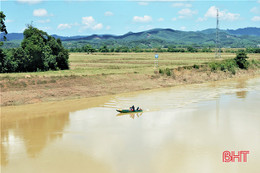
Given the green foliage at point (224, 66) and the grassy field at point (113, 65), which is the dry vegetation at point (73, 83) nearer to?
the grassy field at point (113, 65)

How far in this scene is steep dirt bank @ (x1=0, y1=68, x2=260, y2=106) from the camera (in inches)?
1521

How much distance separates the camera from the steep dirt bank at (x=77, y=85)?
38625 millimetres

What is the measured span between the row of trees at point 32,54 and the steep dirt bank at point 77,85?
929cm

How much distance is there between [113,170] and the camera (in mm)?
17734

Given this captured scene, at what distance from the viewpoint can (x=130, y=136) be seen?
2427 cm

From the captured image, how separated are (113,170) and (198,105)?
2265 cm

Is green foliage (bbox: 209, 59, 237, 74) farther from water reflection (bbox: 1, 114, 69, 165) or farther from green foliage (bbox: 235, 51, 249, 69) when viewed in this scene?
water reflection (bbox: 1, 114, 69, 165)

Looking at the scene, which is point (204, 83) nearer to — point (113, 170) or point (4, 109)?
point (4, 109)

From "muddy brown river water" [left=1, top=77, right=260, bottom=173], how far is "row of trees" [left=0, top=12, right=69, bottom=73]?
54.7ft

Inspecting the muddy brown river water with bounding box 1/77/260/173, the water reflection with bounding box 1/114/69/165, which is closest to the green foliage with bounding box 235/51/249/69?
the muddy brown river water with bounding box 1/77/260/173

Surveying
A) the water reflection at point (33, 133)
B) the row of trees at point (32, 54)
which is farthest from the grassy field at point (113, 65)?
the water reflection at point (33, 133)

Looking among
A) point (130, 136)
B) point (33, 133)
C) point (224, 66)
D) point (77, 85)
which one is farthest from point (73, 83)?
point (224, 66)

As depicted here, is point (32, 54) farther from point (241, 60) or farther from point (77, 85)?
point (241, 60)

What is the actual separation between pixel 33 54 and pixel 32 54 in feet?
0.60
